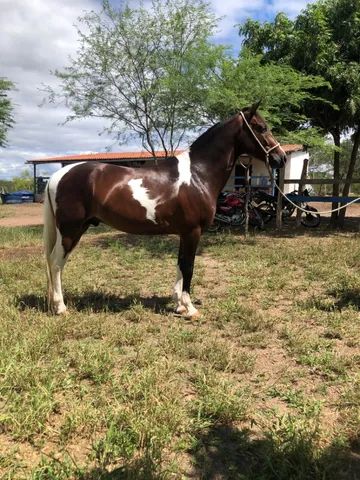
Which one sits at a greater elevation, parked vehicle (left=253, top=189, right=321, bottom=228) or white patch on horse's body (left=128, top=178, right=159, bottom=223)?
white patch on horse's body (left=128, top=178, right=159, bottom=223)

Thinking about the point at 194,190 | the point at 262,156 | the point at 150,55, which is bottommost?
the point at 194,190

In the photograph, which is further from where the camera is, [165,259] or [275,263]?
[165,259]

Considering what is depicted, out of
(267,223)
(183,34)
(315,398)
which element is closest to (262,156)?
(315,398)

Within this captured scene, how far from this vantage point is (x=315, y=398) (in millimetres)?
3027

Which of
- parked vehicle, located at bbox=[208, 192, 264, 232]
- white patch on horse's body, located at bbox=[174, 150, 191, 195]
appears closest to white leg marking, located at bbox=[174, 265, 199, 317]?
white patch on horse's body, located at bbox=[174, 150, 191, 195]

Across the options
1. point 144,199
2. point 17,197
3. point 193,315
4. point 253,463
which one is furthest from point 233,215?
point 17,197

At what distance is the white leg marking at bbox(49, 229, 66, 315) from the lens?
4.83 meters

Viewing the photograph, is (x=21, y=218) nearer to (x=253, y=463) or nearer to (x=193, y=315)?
(x=193, y=315)

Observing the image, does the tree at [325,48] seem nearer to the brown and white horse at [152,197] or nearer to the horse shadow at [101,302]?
the brown and white horse at [152,197]

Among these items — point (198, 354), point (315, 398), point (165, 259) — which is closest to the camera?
point (315, 398)

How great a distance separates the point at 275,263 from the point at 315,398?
454 cm

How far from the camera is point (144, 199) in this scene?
16.1 ft

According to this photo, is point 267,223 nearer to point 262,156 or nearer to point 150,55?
point 150,55

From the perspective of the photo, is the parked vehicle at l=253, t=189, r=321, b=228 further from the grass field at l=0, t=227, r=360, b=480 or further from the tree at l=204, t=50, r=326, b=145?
the grass field at l=0, t=227, r=360, b=480
